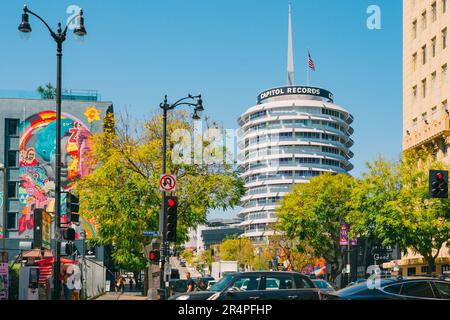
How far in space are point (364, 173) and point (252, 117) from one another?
379ft

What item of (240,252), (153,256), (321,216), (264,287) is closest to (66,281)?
(153,256)

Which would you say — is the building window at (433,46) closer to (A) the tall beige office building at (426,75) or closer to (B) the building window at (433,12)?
(A) the tall beige office building at (426,75)

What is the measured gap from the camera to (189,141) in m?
46.6

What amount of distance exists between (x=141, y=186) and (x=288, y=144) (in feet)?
419

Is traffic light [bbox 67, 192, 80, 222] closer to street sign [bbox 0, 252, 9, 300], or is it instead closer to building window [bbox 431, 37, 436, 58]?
street sign [bbox 0, 252, 9, 300]

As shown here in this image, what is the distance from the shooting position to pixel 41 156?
77.9m

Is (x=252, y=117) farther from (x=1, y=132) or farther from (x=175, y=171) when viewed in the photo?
(x=175, y=171)

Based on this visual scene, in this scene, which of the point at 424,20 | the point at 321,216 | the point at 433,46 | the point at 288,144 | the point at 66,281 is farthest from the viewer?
the point at 288,144

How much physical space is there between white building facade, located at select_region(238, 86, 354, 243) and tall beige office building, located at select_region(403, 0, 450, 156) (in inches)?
3672

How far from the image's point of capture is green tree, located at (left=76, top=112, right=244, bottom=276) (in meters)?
45.2

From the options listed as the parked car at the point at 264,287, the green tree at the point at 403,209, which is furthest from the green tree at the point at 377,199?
the parked car at the point at 264,287

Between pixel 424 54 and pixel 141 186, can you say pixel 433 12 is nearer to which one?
pixel 424 54
